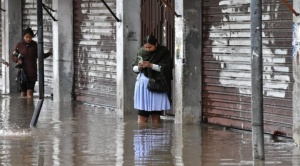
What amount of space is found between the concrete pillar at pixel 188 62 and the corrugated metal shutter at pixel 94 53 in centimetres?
357

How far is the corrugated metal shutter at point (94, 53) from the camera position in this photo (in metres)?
19.8

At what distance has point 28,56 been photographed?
22000 millimetres

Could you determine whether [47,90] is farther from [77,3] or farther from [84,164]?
[84,164]

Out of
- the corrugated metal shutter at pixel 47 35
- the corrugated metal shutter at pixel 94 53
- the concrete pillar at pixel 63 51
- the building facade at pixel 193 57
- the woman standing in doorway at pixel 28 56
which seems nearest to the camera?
the building facade at pixel 193 57

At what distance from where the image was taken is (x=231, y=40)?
1527 cm

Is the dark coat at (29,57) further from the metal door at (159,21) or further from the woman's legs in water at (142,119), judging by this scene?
the woman's legs in water at (142,119)

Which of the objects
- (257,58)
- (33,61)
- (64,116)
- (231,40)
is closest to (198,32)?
(231,40)

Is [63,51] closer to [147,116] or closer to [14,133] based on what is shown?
[147,116]

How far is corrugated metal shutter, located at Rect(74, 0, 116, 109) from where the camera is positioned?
19797 mm

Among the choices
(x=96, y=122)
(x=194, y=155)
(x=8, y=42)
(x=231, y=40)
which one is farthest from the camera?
(x=8, y=42)

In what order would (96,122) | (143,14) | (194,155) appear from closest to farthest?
1. (194,155)
2. (96,122)
3. (143,14)

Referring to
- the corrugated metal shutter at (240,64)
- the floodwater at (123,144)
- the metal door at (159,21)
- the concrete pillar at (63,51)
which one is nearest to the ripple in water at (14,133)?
the floodwater at (123,144)

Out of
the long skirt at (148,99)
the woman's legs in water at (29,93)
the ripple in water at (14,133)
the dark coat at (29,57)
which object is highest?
the dark coat at (29,57)

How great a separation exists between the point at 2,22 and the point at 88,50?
4.97 metres
